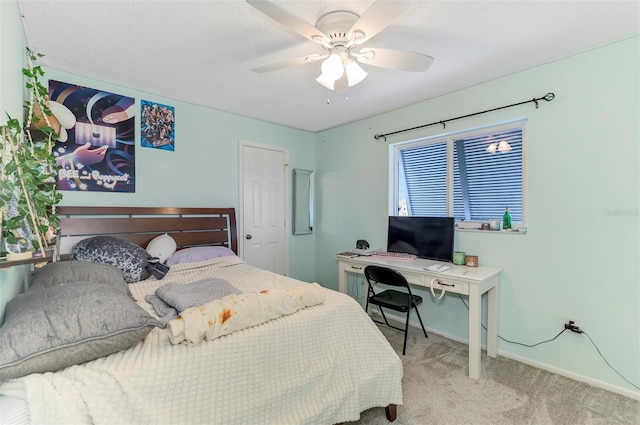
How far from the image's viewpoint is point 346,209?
3.95 m

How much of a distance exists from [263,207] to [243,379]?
274 centimetres

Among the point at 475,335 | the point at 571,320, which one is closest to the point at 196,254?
the point at 475,335

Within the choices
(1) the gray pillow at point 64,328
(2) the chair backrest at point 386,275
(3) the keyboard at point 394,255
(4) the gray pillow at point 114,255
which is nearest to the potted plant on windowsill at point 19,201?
(1) the gray pillow at point 64,328

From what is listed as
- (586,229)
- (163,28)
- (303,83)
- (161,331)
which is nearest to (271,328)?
(161,331)

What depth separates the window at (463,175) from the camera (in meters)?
2.65

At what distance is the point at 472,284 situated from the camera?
2258 mm

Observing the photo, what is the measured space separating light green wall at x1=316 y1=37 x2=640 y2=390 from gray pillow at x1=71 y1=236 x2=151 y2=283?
2.87m

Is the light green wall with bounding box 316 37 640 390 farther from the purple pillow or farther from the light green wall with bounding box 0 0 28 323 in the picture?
the light green wall with bounding box 0 0 28 323

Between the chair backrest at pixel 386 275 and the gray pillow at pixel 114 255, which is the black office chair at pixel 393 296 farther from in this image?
the gray pillow at pixel 114 255

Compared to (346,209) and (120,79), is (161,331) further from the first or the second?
(346,209)

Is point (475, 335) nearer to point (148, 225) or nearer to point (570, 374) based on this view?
point (570, 374)

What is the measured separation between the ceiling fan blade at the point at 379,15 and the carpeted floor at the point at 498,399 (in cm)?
227

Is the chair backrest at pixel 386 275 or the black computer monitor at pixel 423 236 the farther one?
the black computer monitor at pixel 423 236

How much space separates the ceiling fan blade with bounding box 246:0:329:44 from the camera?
1344mm
